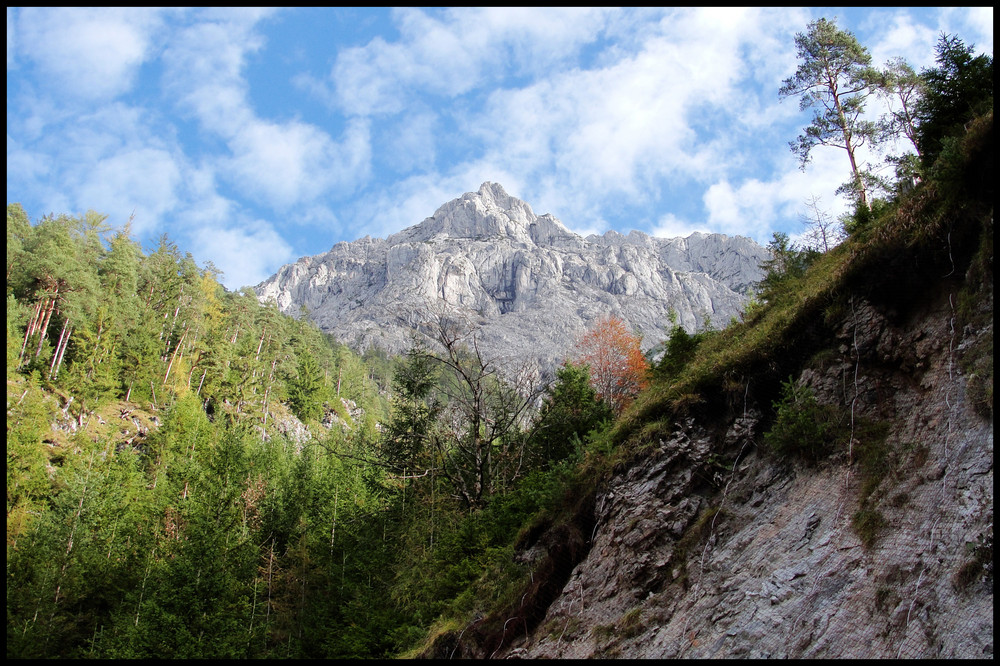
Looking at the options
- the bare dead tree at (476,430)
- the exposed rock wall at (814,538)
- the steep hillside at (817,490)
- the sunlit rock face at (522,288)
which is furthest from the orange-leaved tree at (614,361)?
the sunlit rock face at (522,288)

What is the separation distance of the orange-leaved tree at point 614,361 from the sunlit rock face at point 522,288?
97.7m

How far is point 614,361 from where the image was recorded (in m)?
26.5

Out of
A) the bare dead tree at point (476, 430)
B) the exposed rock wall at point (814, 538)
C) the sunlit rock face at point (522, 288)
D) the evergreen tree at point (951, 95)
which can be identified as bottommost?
the exposed rock wall at point (814, 538)

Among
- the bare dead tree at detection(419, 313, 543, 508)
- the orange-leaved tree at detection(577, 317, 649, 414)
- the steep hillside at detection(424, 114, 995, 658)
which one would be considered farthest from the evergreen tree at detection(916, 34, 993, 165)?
the orange-leaved tree at detection(577, 317, 649, 414)

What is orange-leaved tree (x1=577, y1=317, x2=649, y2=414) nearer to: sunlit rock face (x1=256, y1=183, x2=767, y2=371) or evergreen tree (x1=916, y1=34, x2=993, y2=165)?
evergreen tree (x1=916, y1=34, x2=993, y2=165)

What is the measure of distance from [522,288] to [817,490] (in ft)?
517

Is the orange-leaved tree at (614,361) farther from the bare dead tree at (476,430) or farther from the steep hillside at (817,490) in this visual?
the steep hillside at (817,490)

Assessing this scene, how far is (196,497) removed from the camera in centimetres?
2598

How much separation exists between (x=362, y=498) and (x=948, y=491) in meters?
26.1

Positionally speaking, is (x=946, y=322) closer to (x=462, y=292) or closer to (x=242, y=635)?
(x=242, y=635)

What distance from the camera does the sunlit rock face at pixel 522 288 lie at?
472 ft

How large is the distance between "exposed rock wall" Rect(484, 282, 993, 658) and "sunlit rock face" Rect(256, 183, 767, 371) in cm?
11647

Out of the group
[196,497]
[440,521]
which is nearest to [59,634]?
[196,497]

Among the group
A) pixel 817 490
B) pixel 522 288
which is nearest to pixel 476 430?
pixel 817 490
